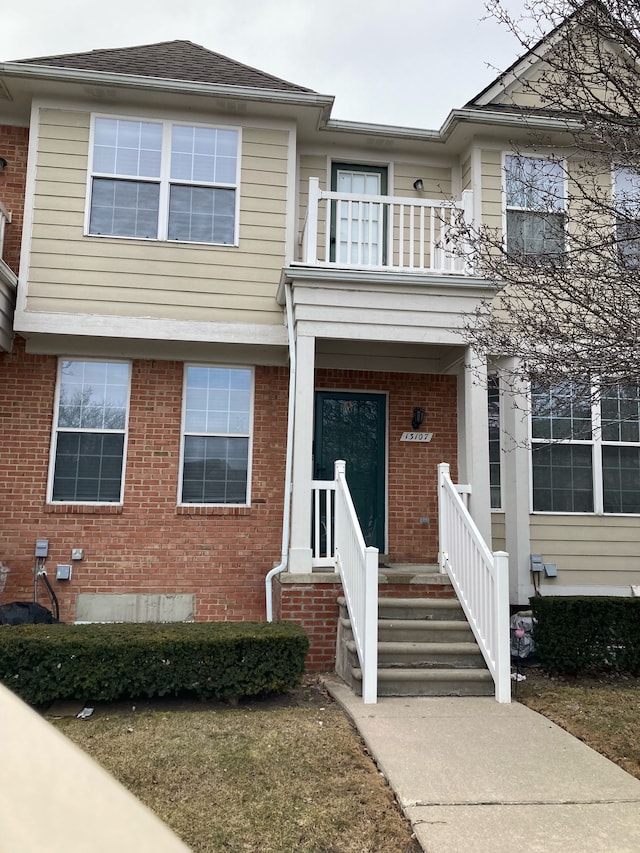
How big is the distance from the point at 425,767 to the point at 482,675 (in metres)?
1.98

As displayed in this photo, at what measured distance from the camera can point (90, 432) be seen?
27.9 feet

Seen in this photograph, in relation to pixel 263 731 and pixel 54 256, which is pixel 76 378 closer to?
pixel 54 256

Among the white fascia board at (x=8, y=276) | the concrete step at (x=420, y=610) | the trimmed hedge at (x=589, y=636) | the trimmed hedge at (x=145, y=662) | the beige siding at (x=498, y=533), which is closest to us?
the trimmed hedge at (x=145, y=662)

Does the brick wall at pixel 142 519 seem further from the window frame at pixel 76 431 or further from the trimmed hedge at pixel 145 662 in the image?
the trimmed hedge at pixel 145 662

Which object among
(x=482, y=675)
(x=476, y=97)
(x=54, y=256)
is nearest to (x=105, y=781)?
(x=482, y=675)

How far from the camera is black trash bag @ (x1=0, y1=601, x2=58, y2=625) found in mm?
6995

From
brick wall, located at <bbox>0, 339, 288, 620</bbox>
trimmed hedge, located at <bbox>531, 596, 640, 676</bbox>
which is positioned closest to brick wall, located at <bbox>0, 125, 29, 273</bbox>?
brick wall, located at <bbox>0, 339, 288, 620</bbox>

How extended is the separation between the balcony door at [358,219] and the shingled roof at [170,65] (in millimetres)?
1315

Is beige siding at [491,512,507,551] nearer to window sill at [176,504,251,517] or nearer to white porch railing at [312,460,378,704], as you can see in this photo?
white porch railing at [312,460,378,704]

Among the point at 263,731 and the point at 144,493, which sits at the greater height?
the point at 144,493

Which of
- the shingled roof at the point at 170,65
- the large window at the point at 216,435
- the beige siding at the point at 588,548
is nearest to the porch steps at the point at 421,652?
the large window at the point at 216,435

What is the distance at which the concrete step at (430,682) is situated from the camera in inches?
229

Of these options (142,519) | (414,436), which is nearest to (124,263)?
(142,519)

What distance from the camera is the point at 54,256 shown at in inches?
325
